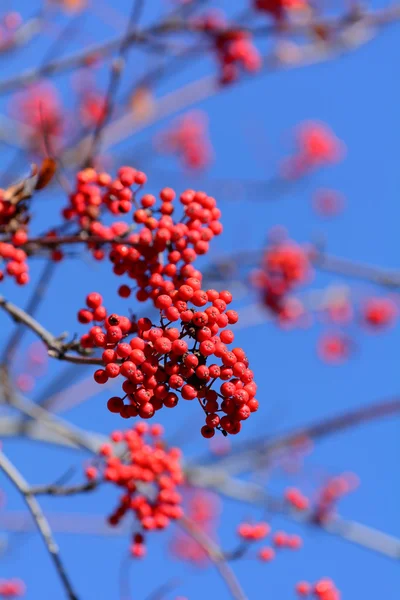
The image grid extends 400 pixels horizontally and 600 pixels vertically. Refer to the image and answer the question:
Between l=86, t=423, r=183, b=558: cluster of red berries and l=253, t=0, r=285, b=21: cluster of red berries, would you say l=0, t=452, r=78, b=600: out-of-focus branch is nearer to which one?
l=86, t=423, r=183, b=558: cluster of red berries

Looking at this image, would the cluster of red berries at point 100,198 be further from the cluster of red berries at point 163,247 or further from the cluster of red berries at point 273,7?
the cluster of red berries at point 273,7

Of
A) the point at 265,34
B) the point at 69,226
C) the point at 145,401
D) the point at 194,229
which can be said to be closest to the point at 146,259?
the point at 194,229

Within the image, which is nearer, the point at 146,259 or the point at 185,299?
the point at 185,299

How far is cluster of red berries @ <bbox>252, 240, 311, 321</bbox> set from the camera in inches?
244

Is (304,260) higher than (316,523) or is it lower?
higher

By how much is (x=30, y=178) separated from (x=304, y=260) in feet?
13.5

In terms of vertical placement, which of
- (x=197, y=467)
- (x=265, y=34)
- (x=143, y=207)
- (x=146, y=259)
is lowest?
(x=146, y=259)

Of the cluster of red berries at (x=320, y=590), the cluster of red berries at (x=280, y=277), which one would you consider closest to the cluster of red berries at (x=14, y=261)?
the cluster of red berries at (x=320, y=590)

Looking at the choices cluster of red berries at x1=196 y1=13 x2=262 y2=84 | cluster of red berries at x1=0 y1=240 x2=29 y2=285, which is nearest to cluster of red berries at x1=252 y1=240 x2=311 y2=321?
cluster of red berries at x1=196 y1=13 x2=262 y2=84

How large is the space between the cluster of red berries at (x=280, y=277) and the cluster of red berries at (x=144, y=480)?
2927mm

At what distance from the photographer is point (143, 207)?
2.60 meters

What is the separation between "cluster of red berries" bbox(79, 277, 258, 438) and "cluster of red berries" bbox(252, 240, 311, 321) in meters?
4.28

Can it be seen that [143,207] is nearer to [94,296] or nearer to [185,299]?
[94,296]

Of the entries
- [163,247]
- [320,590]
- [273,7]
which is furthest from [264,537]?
[273,7]
